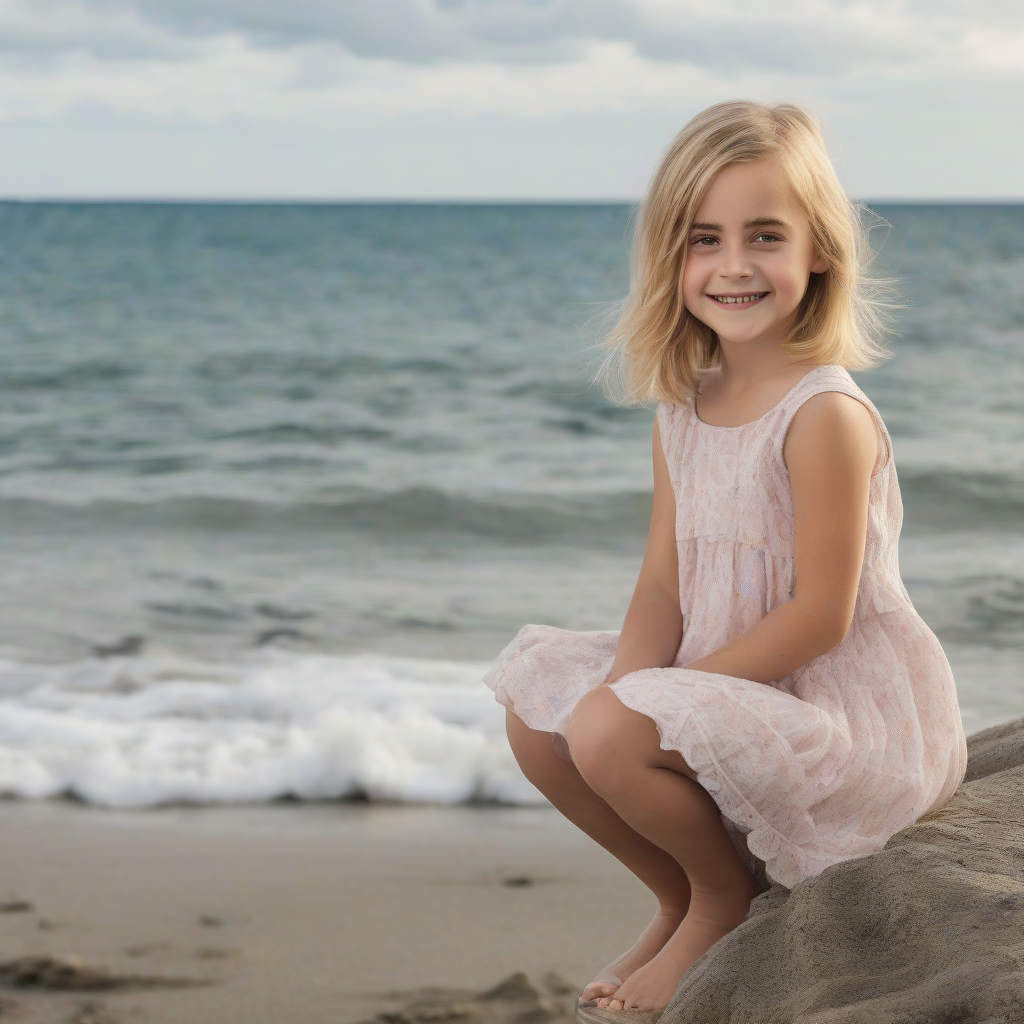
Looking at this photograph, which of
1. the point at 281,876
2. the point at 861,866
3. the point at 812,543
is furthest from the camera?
the point at 281,876

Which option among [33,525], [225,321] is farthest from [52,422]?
[225,321]

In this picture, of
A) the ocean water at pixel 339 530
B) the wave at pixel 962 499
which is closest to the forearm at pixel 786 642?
the ocean water at pixel 339 530

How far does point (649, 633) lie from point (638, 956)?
513 millimetres

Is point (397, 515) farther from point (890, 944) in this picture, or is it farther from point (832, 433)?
point (890, 944)

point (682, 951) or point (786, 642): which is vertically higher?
point (786, 642)

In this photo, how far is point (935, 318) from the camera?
16469 millimetres

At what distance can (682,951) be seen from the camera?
6.03 feet

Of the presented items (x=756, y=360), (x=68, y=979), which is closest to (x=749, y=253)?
(x=756, y=360)

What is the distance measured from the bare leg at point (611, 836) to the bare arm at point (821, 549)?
289mm

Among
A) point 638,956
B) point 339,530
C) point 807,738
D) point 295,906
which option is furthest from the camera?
point 339,530

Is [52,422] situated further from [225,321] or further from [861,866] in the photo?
[861,866]

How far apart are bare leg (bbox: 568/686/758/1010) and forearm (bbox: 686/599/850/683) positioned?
19cm

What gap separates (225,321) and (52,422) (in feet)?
23.2

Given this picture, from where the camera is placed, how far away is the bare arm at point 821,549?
1821 mm
